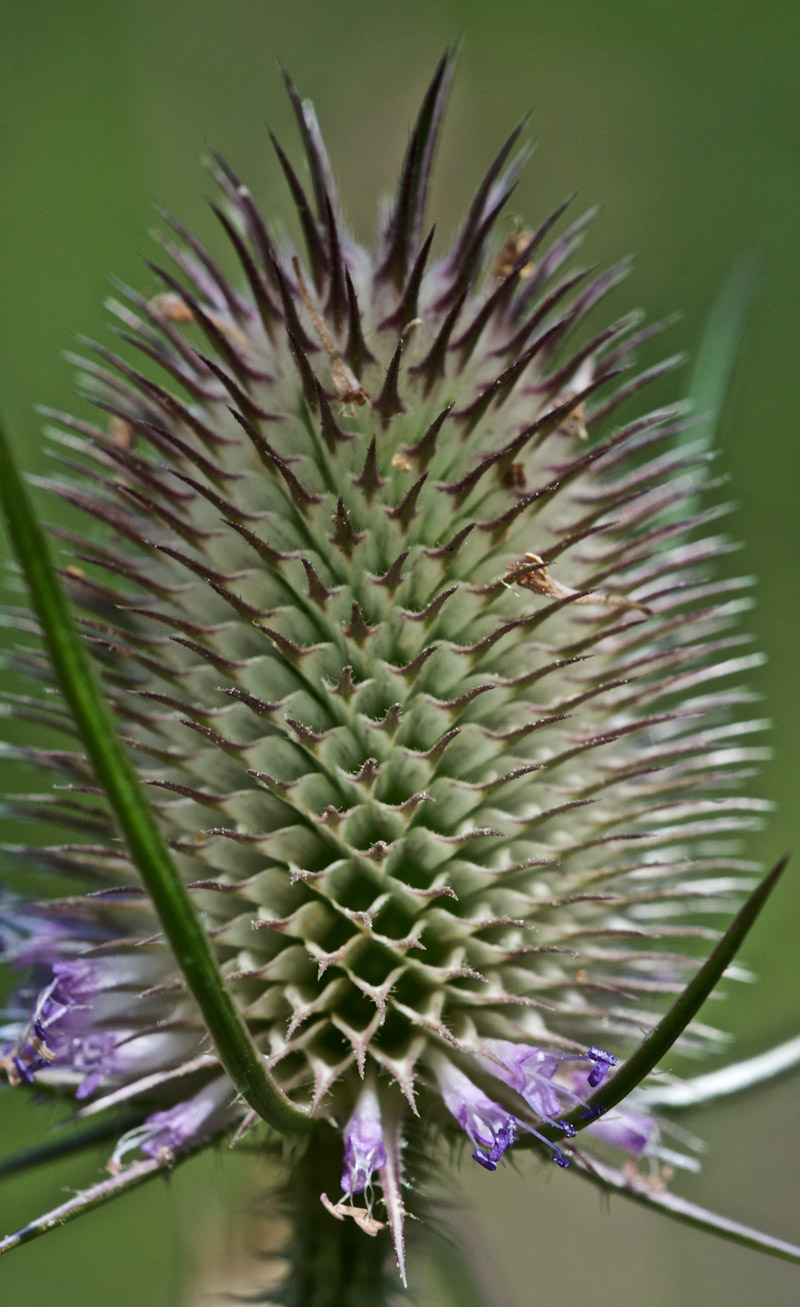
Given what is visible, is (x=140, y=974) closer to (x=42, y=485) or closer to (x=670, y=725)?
(x=42, y=485)

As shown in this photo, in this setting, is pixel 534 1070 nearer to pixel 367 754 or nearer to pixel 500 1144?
pixel 500 1144

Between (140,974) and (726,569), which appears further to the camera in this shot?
(726,569)

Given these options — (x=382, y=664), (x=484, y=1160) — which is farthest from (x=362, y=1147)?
(x=382, y=664)

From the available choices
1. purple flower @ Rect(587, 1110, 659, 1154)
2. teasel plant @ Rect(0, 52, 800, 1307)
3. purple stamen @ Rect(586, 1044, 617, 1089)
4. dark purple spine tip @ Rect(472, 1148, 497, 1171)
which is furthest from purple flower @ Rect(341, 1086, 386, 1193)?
purple flower @ Rect(587, 1110, 659, 1154)

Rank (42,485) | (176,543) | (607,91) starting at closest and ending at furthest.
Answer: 1. (176,543)
2. (42,485)
3. (607,91)

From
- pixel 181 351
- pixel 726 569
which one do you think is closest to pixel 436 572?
pixel 181 351

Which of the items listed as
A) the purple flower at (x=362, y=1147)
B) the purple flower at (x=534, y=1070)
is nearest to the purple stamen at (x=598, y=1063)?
the purple flower at (x=534, y=1070)

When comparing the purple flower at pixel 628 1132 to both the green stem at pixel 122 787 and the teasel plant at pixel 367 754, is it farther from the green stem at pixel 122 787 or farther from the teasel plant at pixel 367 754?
the green stem at pixel 122 787
